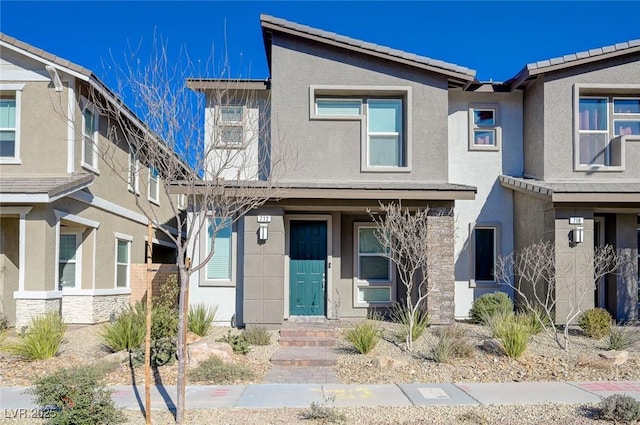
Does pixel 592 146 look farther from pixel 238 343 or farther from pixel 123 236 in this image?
pixel 123 236

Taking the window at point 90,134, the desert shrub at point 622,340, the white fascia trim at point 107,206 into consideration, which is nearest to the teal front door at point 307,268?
the white fascia trim at point 107,206

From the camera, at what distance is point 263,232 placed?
12.5 m

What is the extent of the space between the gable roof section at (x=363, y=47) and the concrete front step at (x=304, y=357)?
732cm

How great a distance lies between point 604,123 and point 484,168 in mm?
3188

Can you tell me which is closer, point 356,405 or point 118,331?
point 356,405

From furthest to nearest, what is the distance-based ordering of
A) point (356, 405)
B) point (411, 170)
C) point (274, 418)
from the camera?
1. point (411, 170)
2. point (356, 405)
3. point (274, 418)

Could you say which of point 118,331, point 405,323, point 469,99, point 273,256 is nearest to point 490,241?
point 469,99

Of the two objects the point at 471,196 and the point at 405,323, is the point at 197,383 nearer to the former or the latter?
the point at 405,323

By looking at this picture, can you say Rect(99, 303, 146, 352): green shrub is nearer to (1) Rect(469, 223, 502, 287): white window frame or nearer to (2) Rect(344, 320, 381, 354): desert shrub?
(2) Rect(344, 320, 381, 354): desert shrub

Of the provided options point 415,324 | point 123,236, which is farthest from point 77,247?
point 415,324

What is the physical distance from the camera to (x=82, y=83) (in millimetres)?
14086

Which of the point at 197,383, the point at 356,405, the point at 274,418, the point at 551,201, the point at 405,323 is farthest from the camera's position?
the point at 551,201

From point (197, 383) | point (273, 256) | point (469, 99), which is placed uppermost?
point (469, 99)

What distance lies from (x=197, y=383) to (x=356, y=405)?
9.06ft
